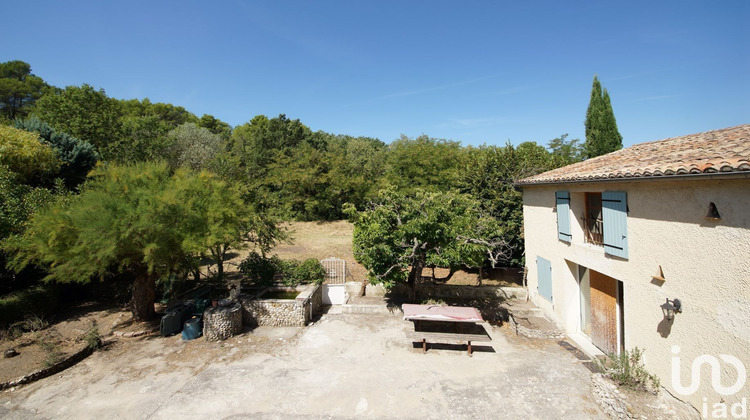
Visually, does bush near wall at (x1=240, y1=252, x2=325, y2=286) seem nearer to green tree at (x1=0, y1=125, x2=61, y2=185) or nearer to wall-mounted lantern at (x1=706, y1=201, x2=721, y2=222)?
green tree at (x1=0, y1=125, x2=61, y2=185)

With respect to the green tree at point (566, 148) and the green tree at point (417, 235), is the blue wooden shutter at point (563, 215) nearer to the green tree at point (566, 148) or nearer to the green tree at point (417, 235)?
the green tree at point (417, 235)

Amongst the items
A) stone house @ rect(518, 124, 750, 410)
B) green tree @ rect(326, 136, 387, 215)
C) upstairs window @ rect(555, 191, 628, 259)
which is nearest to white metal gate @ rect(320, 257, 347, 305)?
stone house @ rect(518, 124, 750, 410)

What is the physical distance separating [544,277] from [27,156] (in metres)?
20.7

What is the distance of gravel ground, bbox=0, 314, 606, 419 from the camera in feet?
21.2

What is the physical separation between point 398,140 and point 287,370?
33386mm

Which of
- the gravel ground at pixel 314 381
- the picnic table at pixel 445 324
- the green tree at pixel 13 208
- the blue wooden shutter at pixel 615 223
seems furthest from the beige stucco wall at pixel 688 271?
the green tree at pixel 13 208

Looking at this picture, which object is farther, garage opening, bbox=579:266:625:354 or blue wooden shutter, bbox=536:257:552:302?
blue wooden shutter, bbox=536:257:552:302

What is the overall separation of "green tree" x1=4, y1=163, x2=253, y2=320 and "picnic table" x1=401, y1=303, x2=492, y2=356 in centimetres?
624

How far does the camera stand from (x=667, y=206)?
6.08m

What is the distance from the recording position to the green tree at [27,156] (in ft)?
42.8

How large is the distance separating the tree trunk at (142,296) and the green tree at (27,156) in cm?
739

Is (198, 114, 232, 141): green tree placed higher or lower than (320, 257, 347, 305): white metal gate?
higher

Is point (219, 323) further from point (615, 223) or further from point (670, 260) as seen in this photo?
point (670, 260)

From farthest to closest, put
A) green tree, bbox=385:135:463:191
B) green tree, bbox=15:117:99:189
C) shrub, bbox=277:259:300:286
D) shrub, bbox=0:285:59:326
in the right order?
green tree, bbox=385:135:463:191 → green tree, bbox=15:117:99:189 → shrub, bbox=277:259:300:286 → shrub, bbox=0:285:59:326
